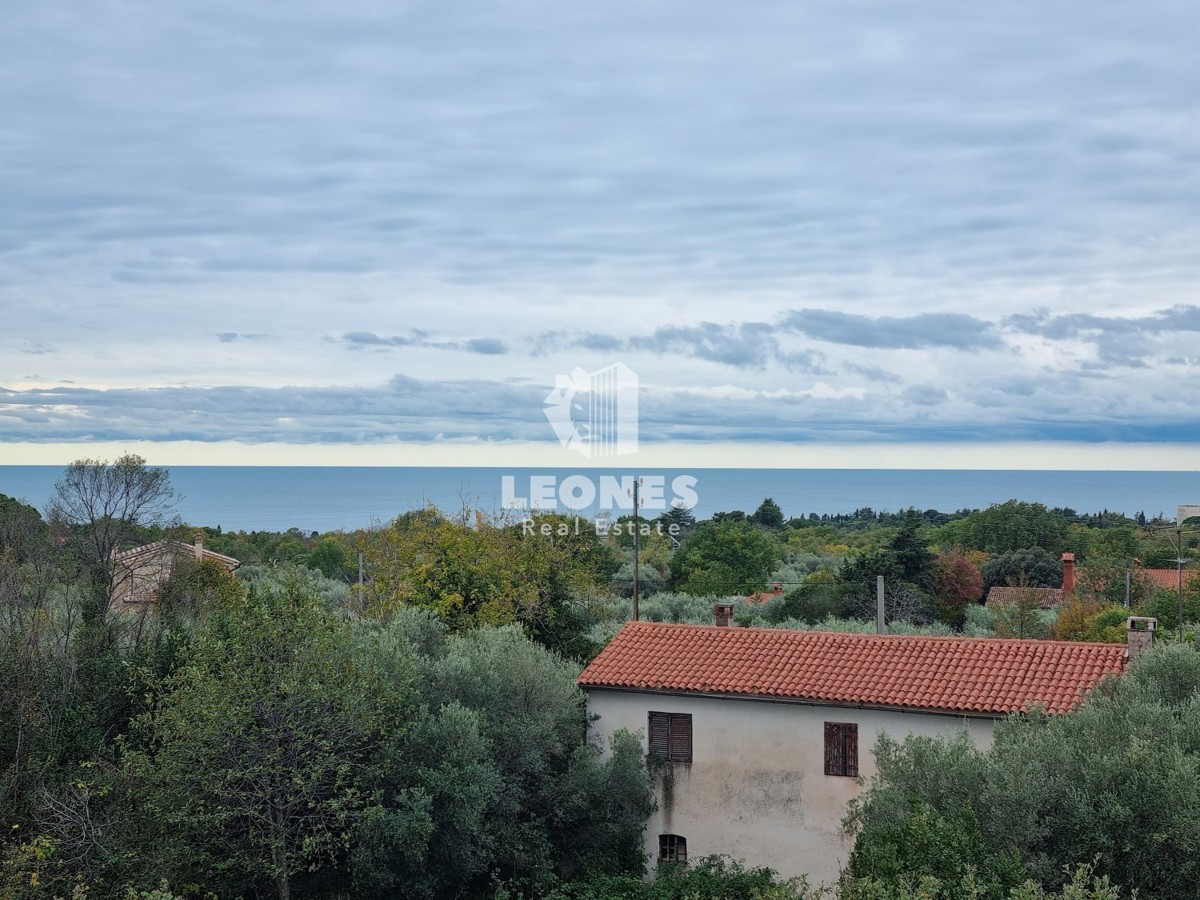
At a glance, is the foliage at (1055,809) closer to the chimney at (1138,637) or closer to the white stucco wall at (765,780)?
the chimney at (1138,637)

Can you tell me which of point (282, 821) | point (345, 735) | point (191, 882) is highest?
point (345, 735)

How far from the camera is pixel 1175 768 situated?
14469 millimetres

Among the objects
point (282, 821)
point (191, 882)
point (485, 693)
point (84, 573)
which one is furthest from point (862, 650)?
point (84, 573)

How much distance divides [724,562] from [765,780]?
43.5m

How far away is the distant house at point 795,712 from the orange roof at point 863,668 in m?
0.04

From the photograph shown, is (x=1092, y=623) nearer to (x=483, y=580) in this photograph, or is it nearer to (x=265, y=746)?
(x=483, y=580)

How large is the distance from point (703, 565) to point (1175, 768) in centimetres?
5118

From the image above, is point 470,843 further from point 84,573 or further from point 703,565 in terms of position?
point 703,565

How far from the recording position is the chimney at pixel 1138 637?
839 inches

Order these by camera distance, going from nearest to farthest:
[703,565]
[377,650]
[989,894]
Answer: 1. [989,894]
2. [377,650]
3. [703,565]

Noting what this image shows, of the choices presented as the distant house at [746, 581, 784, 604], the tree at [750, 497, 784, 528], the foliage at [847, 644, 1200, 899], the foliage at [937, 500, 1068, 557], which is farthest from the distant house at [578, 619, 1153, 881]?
the tree at [750, 497, 784, 528]

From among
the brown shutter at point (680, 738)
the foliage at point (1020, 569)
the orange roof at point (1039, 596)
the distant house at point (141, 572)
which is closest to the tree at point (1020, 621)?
the orange roof at point (1039, 596)

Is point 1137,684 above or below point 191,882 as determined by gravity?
above

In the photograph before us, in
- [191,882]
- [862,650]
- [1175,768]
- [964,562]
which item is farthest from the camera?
[964,562]
